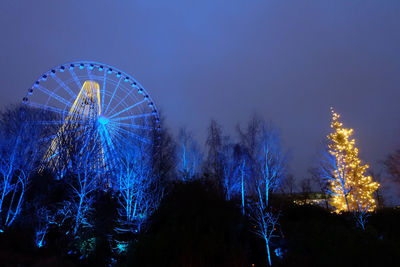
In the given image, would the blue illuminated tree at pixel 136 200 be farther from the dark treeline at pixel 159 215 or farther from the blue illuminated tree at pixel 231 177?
the blue illuminated tree at pixel 231 177

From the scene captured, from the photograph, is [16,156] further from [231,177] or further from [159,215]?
[231,177]

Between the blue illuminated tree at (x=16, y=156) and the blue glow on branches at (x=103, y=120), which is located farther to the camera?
the blue glow on branches at (x=103, y=120)

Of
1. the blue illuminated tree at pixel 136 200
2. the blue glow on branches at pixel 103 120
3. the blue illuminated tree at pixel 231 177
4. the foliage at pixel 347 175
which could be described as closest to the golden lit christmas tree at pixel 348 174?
the foliage at pixel 347 175

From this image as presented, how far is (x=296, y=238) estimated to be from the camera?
9.73 meters

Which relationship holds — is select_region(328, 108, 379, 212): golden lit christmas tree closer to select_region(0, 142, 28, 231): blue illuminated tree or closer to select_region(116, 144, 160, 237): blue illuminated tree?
select_region(116, 144, 160, 237): blue illuminated tree

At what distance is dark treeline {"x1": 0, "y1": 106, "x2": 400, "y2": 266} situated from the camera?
27.9ft

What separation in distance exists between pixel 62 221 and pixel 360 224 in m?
15.6

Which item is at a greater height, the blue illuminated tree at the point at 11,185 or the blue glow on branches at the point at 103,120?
the blue glow on branches at the point at 103,120

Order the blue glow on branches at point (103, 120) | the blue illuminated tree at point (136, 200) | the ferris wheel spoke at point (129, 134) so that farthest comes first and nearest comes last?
the ferris wheel spoke at point (129, 134) → the blue glow on branches at point (103, 120) → the blue illuminated tree at point (136, 200)

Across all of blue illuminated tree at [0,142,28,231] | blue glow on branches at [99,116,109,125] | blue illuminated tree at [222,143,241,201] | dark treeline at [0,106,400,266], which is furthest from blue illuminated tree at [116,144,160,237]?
blue illuminated tree at [0,142,28,231]

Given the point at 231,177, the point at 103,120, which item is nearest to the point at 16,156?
the point at 103,120

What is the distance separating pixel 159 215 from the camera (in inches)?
489

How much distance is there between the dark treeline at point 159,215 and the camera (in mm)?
8492


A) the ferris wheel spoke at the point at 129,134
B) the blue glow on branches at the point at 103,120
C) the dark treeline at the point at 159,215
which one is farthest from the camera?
the ferris wheel spoke at the point at 129,134
